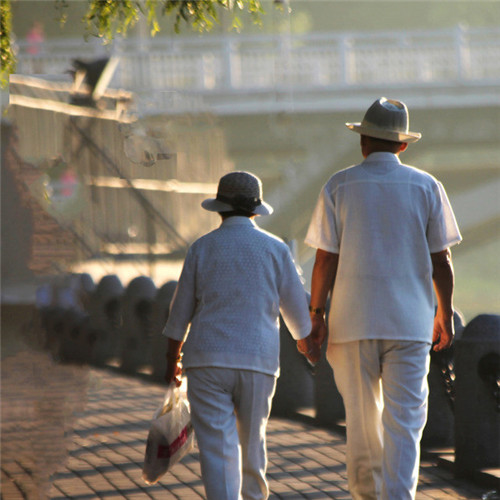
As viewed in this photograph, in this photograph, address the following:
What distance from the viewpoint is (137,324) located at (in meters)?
9.99

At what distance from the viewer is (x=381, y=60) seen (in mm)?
22188

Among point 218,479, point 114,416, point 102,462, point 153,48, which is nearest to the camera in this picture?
point 218,479

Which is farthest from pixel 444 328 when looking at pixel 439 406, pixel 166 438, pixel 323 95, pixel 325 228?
pixel 323 95

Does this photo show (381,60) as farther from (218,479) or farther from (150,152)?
(218,479)

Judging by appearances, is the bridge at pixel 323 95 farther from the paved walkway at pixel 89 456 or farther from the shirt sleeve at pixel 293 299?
the shirt sleeve at pixel 293 299

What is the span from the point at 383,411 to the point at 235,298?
2.46ft

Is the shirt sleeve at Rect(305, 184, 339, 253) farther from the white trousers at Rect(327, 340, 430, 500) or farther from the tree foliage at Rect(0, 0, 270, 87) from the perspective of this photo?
the tree foliage at Rect(0, 0, 270, 87)

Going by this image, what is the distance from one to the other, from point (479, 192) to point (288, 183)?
510 cm

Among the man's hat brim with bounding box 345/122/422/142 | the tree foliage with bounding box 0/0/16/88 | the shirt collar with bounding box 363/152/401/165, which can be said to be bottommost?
the shirt collar with bounding box 363/152/401/165

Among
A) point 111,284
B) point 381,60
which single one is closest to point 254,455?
point 111,284

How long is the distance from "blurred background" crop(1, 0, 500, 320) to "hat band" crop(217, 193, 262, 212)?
5.31 ft

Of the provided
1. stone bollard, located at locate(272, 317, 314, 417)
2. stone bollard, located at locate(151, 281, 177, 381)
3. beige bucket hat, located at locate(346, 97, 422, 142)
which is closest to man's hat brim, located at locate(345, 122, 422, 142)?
beige bucket hat, located at locate(346, 97, 422, 142)

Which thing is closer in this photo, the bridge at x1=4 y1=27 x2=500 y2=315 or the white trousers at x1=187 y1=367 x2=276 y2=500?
the white trousers at x1=187 y1=367 x2=276 y2=500

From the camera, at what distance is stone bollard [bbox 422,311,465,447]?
620cm
